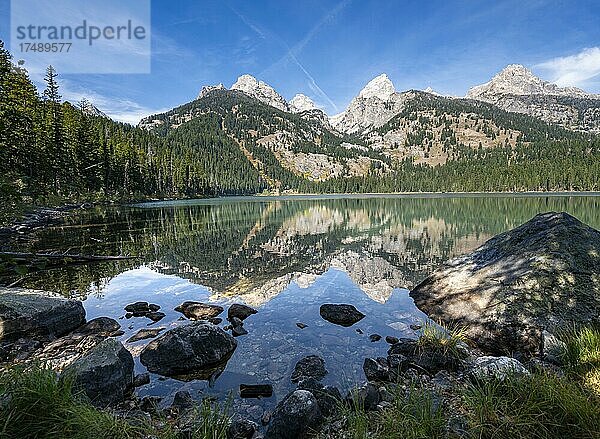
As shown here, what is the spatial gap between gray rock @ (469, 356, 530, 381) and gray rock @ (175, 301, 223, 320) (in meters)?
9.08

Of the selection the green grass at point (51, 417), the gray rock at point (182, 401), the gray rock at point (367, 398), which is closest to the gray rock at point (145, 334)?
the gray rock at point (182, 401)

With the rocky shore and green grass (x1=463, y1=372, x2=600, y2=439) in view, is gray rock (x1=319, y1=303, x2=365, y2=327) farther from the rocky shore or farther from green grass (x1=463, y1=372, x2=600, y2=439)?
green grass (x1=463, y1=372, x2=600, y2=439)

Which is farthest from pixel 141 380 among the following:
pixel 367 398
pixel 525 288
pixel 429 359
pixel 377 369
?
pixel 525 288

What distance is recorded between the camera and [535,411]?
4.45 meters

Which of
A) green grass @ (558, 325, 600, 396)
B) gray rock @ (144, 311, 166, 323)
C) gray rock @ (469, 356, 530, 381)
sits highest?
green grass @ (558, 325, 600, 396)

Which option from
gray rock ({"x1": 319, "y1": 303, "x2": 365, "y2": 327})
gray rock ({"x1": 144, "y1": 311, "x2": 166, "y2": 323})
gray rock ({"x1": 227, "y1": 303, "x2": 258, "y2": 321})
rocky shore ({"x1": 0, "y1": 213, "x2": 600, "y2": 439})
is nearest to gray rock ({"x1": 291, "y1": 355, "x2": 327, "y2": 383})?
rocky shore ({"x1": 0, "y1": 213, "x2": 600, "y2": 439})

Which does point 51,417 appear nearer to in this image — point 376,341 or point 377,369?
point 377,369

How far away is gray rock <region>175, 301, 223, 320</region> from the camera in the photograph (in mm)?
12320

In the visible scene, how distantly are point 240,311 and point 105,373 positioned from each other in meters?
5.91

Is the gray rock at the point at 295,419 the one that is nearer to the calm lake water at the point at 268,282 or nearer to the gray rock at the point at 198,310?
the calm lake water at the point at 268,282

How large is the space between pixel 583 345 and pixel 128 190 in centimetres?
9817

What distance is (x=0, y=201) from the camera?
13.4 ft

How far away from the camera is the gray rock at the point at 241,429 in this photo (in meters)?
5.82

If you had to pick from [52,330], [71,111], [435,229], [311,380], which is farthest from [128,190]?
[311,380]
